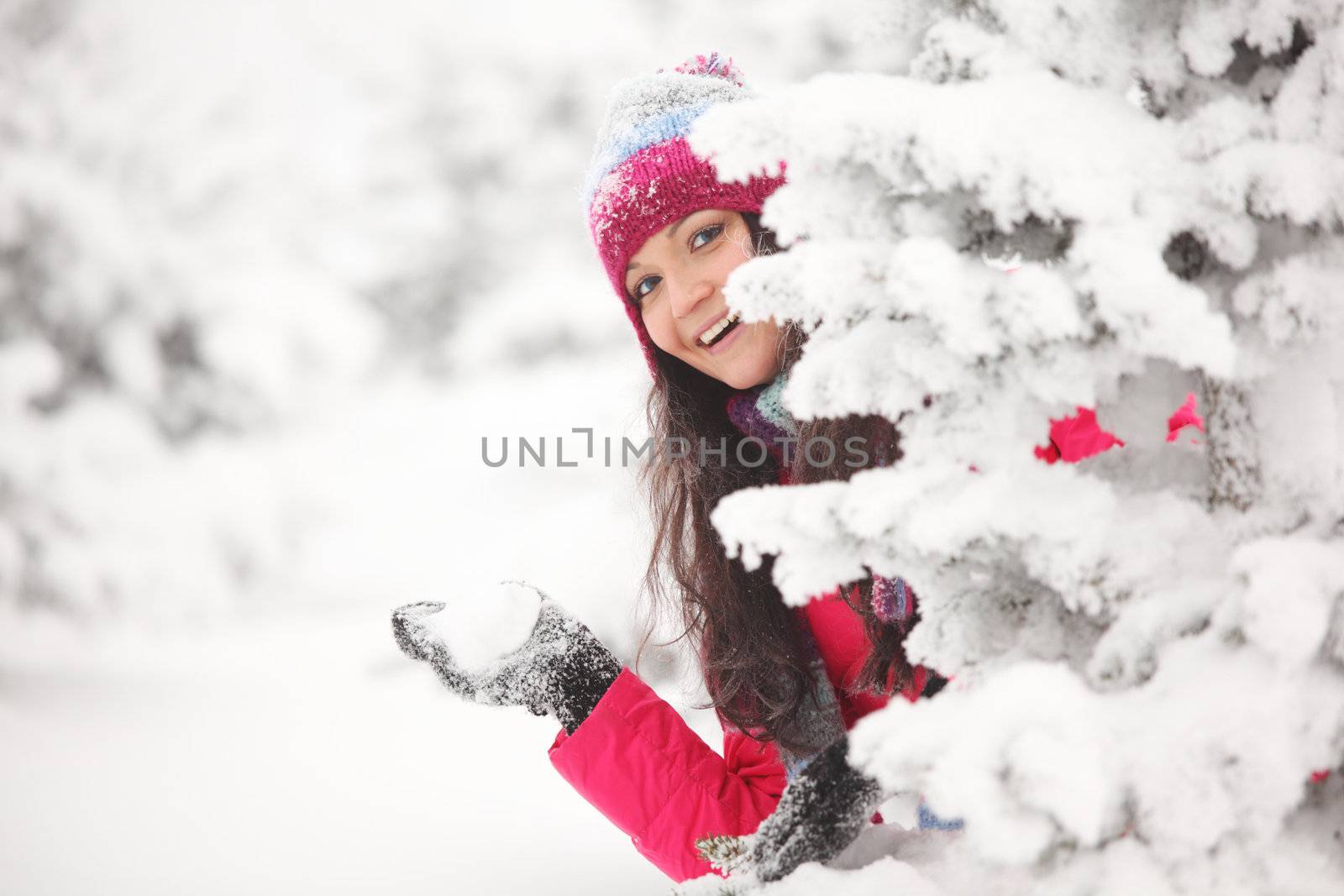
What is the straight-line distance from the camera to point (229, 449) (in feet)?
10.7

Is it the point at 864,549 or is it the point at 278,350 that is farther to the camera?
the point at 278,350

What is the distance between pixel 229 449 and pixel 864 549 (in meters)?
3.39

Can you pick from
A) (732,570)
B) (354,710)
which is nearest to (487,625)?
(732,570)

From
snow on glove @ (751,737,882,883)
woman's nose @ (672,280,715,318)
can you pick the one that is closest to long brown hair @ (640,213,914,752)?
woman's nose @ (672,280,715,318)

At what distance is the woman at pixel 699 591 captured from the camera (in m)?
1.06

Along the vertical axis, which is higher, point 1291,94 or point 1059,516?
point 1291,94

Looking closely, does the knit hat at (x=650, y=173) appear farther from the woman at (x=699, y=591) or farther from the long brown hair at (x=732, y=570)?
the long brown hair at (x=732, y=570)

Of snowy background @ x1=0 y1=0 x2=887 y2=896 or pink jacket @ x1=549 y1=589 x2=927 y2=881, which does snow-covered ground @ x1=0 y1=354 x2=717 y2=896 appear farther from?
pink jacket @ x1=549 y1=589 x2=927 y2=881

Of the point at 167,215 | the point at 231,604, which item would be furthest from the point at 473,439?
the point at 167,215

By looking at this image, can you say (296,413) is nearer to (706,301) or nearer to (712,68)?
(712,68)

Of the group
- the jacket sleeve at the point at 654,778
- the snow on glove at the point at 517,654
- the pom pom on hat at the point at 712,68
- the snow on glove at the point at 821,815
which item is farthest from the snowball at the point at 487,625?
the pom pom on hat at the point at 712,68

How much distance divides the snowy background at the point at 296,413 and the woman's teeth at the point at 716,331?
1.46ft

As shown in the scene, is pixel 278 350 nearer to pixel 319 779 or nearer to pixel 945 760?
pixel 319 779

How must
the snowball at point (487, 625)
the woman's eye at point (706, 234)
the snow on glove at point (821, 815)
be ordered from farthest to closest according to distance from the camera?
the woman's eye at point (706, 234), the snowball at point (487, 625), the snow on glove at point (821, 815)
